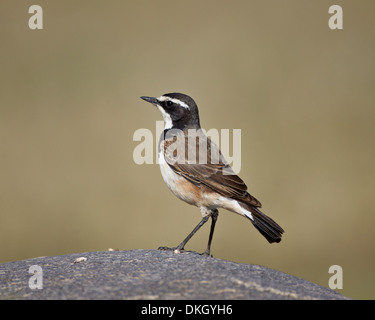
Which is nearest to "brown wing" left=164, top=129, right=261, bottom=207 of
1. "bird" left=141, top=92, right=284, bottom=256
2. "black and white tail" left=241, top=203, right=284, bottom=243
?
"bird" left=141, top=92, right=284, bottom=256

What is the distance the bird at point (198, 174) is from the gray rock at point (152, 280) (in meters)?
0.94

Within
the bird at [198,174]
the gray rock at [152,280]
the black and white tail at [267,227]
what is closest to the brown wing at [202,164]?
the bird at [198,174]

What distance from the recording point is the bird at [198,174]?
8.00 metres

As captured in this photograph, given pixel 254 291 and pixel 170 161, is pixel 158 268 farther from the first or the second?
pixel 170 161

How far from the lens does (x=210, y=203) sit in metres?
8.14

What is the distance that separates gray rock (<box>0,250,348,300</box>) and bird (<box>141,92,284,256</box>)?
94cm

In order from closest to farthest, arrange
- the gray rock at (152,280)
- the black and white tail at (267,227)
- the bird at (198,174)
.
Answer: the gray rock at (152,280), the black and white tail at (267,227), the bird at (198,174)

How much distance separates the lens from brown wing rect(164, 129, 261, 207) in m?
8.05

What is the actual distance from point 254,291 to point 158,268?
4.36 feet

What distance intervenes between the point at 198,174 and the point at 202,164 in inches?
9.0

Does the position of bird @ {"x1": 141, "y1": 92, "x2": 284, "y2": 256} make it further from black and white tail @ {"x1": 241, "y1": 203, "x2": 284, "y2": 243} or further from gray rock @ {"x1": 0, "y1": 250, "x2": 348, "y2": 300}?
gray rock @ {"x1": 0, "y1": 250, "x2": 348, "y2": 300}

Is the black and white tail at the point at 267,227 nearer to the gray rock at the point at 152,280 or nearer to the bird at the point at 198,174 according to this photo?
the bird at the point at 198,174

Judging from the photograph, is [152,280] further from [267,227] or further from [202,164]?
[202,164]
